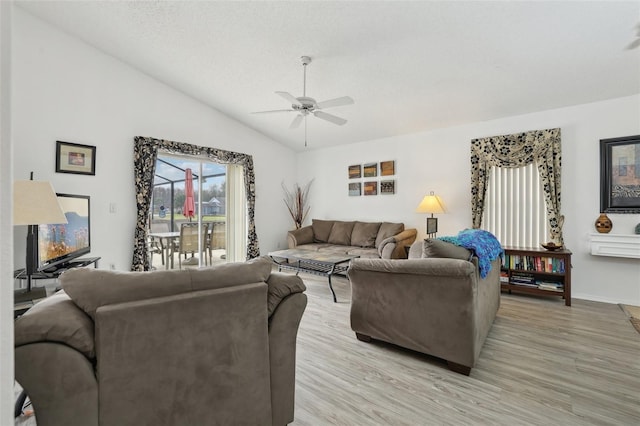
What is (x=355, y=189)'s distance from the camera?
5.93 metres

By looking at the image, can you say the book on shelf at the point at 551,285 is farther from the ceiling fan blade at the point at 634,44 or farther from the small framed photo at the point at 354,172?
the small framed photo at the point at 354,172

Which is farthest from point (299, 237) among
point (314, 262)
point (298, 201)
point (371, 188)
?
point (314, 262)

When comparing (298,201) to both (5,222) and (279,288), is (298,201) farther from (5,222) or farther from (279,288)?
(5,222)

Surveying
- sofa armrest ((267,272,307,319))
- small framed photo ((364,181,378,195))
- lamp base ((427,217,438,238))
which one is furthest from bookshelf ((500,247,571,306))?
sofa armrest ((267,272,307,319))

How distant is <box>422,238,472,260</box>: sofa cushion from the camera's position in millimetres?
2168

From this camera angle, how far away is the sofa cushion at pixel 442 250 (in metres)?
2.17

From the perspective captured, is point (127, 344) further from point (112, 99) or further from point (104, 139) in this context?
point (112, 99)

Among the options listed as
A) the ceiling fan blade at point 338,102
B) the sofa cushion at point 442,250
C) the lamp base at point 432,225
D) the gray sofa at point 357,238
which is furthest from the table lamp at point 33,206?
the lamp base at point 432,225

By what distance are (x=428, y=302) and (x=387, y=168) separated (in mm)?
3659

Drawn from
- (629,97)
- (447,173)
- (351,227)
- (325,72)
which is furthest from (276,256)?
(629,97)

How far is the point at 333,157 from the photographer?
6.28 m

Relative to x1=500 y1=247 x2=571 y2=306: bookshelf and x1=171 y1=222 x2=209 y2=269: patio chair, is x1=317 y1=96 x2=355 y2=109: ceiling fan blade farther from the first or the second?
x1=171 y1=222 x2=209 y2=269: patio chair

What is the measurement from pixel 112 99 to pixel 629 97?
661 cm

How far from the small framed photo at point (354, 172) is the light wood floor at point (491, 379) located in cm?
354
